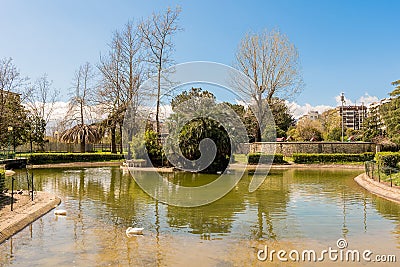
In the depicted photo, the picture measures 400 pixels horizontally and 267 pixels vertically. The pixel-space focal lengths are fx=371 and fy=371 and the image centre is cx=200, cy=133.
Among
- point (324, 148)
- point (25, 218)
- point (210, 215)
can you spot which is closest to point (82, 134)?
point (324, 148)

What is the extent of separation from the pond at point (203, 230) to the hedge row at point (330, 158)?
601 inches

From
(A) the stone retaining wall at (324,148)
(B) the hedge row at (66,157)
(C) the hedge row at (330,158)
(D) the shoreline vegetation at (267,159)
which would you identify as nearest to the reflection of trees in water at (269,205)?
(D) the shoreline vegetation at (267,159)

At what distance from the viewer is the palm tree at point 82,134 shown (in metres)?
38.3

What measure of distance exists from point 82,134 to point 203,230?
32.4 meters

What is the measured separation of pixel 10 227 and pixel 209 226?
4.25m

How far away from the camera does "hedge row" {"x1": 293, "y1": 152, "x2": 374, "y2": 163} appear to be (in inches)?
1118

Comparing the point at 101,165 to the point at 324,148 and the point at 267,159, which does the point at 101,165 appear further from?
the point at 324,148

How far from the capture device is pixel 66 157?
2866cm

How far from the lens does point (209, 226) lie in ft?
28.0

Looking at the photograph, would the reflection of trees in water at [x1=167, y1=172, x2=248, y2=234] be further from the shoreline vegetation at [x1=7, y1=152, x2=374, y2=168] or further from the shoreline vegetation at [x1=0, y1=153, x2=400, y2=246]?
the shoreline vegetation at [x1=7, y1=152, x2=374, y2=168]

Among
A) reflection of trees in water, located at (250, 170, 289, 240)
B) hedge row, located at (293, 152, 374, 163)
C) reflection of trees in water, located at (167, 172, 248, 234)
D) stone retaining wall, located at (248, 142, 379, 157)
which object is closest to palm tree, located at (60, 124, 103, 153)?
stone retaining wall, located at (248, 142, 379, 157)

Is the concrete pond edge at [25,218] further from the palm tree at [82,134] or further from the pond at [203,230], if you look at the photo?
the palm tree at [82,134]

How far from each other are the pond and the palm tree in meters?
26.4

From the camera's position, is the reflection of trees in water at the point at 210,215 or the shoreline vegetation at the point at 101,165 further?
the reflection of trees in water at the point at 210,215
